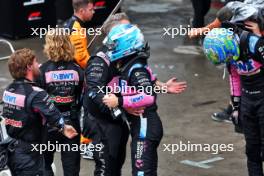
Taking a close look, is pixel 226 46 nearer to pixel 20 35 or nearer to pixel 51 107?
pixel 51 107

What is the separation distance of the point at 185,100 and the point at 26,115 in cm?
443

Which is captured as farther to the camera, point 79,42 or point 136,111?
point 79,42

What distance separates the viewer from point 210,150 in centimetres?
826

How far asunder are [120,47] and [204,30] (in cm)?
116

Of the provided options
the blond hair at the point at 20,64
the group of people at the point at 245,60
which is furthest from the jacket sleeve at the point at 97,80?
the group of people at the point at 245,60

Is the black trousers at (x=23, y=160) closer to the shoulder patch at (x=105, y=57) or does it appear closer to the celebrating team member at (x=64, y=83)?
the celebrating team member at (x=64, y=83)

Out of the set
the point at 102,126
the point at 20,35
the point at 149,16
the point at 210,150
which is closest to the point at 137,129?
the point at 102,126

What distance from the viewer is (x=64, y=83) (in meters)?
6.64

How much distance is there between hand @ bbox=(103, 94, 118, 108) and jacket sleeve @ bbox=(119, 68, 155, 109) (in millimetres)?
52

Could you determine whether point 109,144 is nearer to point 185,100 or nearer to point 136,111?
point 136,111

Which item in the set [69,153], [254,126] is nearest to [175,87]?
[254,126]

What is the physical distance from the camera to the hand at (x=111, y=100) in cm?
606

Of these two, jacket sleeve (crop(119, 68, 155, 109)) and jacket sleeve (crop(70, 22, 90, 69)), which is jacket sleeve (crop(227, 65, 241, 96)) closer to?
jacket sleeve (crop(119, 68, 155, 109))

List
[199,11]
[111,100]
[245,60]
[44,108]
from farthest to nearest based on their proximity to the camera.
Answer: [199,11]
[245,60]
[111,100]
[44,108]
